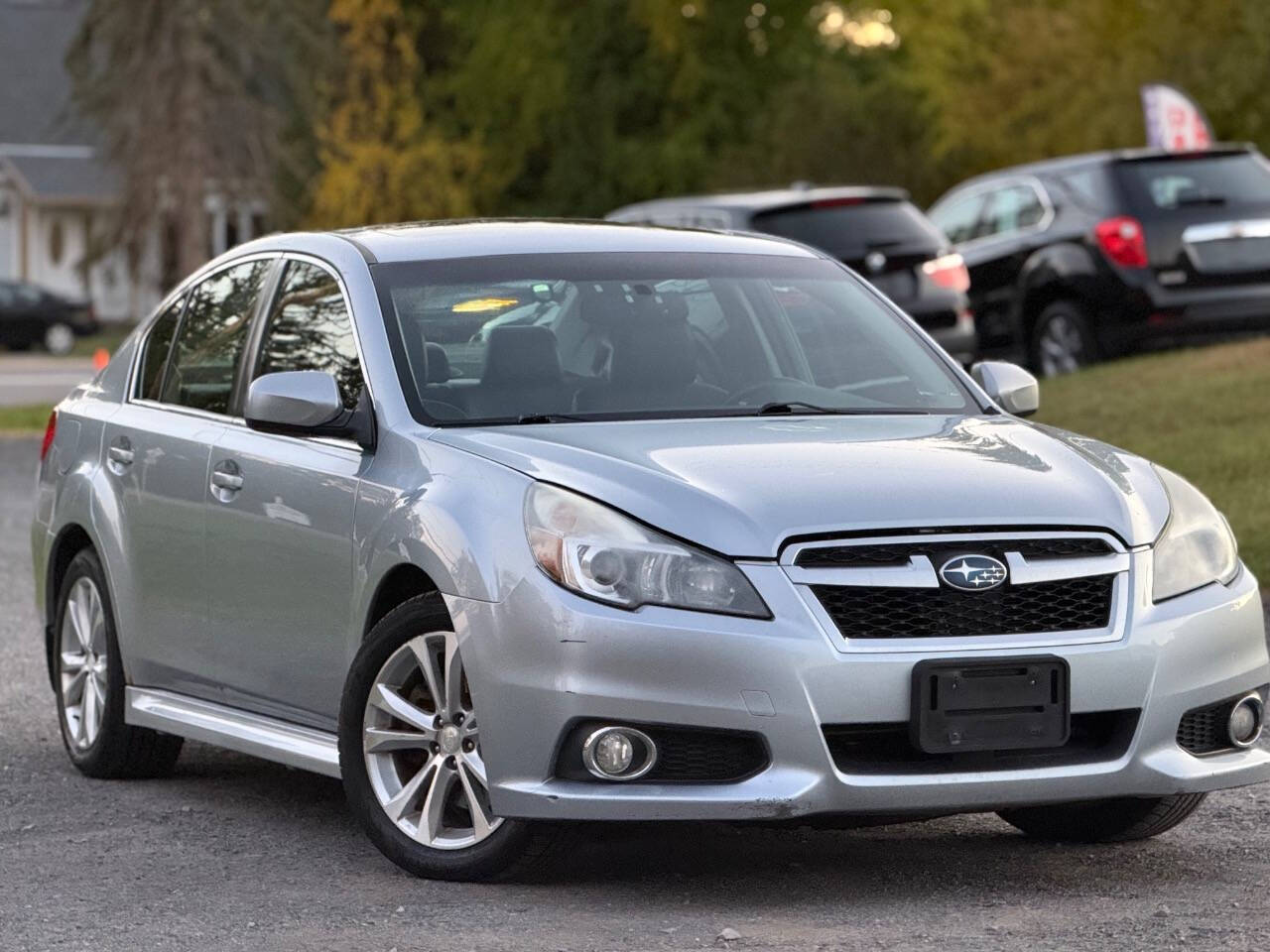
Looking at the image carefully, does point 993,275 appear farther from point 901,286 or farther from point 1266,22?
point 1266,22

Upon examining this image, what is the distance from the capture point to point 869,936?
5.62 meters

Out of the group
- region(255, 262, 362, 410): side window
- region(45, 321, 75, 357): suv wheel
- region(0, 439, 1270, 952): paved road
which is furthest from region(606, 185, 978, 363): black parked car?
region(45, 321, 75, 357): suv wheel

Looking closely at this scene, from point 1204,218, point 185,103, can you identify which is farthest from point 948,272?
point 185,103

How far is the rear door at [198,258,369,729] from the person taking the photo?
671cm

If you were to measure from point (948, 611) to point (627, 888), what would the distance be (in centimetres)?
104

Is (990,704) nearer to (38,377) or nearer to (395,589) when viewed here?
(395,589)

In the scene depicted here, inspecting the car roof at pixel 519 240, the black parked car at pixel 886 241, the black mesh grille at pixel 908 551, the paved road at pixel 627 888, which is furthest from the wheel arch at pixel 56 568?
the black parked car at pixel 886 241

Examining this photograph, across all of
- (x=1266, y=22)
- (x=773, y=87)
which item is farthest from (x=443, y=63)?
(x=1266, y=22)

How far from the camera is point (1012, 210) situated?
20.3 metres

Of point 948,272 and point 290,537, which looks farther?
point 948,272

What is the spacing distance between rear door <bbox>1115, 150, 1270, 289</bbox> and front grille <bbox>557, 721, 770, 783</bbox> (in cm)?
1334

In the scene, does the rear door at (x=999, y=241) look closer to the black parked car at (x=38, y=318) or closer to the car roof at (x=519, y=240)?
the car roof at (x=519, y=240)

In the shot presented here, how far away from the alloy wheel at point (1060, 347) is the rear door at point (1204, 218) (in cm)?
101

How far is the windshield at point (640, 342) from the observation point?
6852 millimetres
